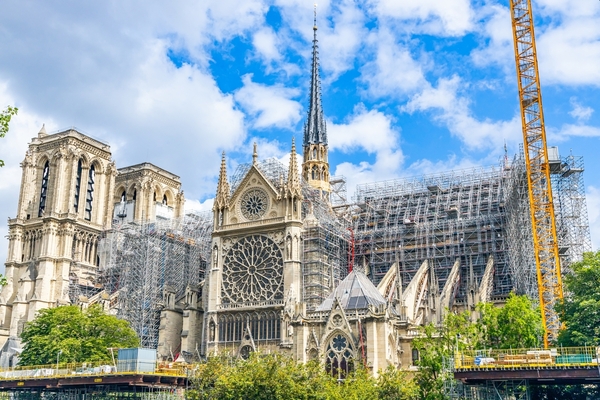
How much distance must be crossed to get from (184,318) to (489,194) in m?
31.5

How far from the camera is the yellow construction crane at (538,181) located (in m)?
63.0

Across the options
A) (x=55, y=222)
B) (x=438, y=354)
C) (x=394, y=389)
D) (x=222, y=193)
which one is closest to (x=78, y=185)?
(x=55, y=222)

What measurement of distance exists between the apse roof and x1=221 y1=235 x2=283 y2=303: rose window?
11.3 m

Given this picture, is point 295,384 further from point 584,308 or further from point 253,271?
point 253,271

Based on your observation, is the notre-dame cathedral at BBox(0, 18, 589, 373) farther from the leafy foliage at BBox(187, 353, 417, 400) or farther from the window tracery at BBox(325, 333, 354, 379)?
the leafy foliage at BBox(187, 353, 417, 400)

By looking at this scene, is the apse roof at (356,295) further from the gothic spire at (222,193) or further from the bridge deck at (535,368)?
the gothic spire at (222,193)

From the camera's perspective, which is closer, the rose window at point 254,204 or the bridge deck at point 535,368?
the bridge deck at point 535,368

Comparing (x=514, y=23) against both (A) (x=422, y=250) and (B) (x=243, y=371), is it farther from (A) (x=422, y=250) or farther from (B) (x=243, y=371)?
(B) (x=243, y=371)

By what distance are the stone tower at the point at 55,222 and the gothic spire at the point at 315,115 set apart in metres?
25.2

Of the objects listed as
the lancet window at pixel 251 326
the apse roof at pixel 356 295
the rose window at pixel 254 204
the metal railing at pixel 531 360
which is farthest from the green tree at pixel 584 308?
the rose window at pixel 254 204

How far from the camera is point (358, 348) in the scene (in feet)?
172

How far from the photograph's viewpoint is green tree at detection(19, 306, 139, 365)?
65188 millimetres

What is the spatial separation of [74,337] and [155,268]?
55.2 feet

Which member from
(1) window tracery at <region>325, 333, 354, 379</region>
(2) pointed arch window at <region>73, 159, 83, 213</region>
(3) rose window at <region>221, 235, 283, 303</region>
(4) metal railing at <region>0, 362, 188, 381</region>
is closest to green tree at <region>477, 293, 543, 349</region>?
(1) window tracery at <region>325, 333, 354, 379</region>
